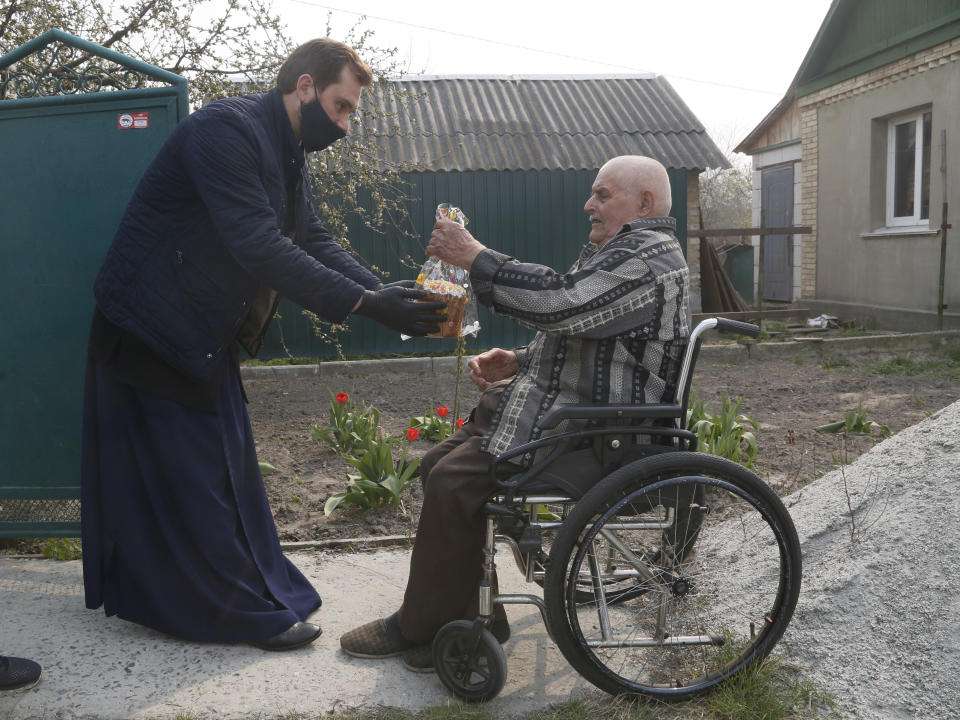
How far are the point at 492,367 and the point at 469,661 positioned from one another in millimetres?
1066

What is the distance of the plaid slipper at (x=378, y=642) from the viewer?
2.90 meters

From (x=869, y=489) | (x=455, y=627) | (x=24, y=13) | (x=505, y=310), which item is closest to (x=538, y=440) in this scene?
(x=505, y=310)

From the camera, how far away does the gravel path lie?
2496mm

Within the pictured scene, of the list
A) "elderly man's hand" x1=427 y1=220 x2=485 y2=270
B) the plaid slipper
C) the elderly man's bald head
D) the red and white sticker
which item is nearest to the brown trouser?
the plaid slipper

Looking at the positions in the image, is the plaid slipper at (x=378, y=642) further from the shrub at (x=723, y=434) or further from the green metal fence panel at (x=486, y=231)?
the green metal fence panel at (x=486, y=231)

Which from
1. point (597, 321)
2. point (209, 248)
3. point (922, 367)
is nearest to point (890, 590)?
point (597, 321)

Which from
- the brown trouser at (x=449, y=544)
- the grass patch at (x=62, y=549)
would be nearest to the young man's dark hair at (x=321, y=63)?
the brown trouser at (x=449, y=544)

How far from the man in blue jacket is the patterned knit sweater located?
1.27 ft

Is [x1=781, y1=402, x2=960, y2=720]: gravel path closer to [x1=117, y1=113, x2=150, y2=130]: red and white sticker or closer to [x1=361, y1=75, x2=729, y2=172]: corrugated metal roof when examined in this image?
[x1=117, y1=113, x2=150, y2=130]: red and white sticker

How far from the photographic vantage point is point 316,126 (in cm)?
296

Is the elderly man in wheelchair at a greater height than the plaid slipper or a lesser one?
greater

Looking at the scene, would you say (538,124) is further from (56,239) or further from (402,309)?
(402,309)

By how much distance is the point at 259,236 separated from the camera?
269 centimetres

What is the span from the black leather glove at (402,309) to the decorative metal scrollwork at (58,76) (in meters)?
1.81
